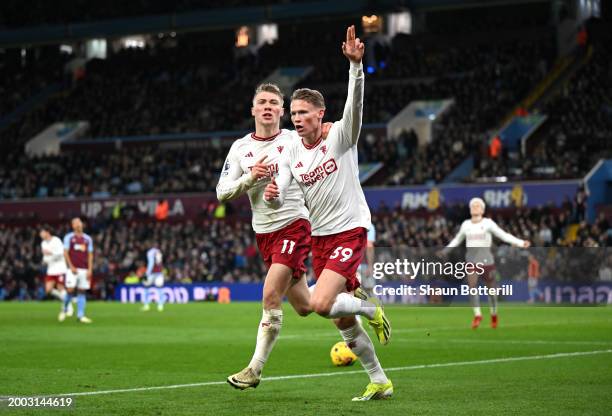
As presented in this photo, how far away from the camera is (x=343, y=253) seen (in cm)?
979

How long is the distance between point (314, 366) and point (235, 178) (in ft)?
12.3

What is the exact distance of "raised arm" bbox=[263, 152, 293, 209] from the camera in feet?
→ 31.6

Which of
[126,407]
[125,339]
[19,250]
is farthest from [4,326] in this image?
[19,250]

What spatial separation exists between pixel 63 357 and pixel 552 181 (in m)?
27.2

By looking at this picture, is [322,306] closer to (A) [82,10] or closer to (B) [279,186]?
(B) [279,186]

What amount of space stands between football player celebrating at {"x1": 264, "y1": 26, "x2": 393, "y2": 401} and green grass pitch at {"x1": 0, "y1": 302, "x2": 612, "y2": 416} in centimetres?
54

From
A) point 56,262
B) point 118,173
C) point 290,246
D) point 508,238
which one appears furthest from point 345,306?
point 118,173

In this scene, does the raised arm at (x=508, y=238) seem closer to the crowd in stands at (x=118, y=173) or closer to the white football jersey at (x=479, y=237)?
the white football jersey at (x=479, y=237)

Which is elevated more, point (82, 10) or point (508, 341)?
point (82, 10)

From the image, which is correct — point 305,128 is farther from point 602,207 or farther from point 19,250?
point 19,250

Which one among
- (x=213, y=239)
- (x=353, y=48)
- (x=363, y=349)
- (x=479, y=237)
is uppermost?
(x=353, y=48)

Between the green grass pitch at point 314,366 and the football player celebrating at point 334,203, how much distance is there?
0.54 meters

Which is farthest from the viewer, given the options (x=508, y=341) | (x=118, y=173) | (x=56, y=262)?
(x=118, y=173)

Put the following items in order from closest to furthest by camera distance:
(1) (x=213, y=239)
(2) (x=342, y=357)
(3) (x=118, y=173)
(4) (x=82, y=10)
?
(2) (x=342, y=357) → (1) (x=213, y=239) → (3) (x=118, y=173) → (4) (x=82, y=10)
